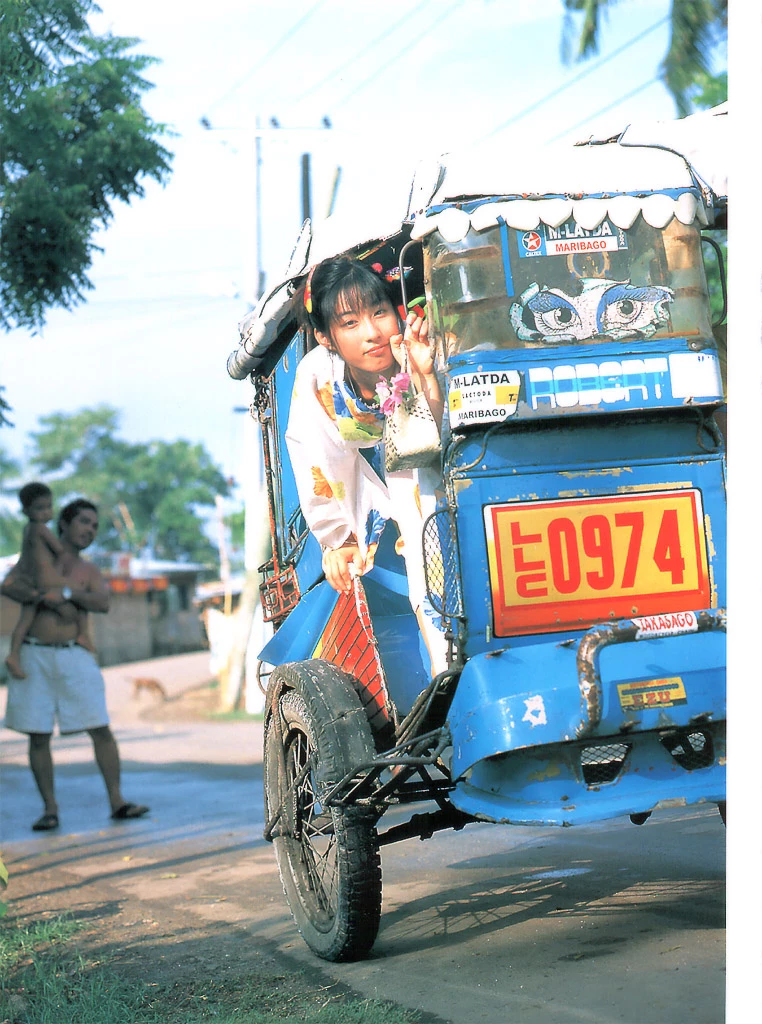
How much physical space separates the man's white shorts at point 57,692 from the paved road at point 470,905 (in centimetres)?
73

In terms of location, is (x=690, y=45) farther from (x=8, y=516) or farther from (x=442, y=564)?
(x=8, y=516)

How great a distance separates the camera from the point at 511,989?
377 centimetres

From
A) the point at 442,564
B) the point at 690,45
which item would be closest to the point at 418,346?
the point at 442,564

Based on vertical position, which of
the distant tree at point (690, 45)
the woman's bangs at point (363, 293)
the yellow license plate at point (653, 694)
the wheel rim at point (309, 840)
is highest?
the distant tree at point (690, 45)

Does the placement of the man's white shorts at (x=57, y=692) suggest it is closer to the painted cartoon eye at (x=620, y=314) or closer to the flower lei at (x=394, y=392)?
the flower lei at (x=394, y=392)

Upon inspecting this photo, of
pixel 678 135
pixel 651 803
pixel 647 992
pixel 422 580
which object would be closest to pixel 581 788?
pixel 651 803

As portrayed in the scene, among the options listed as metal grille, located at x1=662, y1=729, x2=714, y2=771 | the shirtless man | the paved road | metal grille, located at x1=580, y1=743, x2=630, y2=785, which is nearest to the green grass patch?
the paved road

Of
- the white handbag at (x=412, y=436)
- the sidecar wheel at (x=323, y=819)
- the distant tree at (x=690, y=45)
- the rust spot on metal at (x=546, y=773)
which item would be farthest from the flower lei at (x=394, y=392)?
the distant tree at (x=690, y=45)

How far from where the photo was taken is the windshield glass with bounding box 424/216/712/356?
12.7 feet

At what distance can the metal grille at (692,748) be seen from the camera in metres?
3.67

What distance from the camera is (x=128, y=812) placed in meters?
8.16

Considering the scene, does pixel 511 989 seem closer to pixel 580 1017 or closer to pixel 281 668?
pixel 580 1017

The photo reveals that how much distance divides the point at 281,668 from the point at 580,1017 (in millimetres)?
1781

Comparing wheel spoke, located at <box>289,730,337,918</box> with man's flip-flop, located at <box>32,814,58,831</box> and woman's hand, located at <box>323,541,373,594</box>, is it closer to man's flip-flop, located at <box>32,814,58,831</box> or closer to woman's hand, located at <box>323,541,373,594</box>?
woman's hand, located at <box>323,541,373,594</box>
